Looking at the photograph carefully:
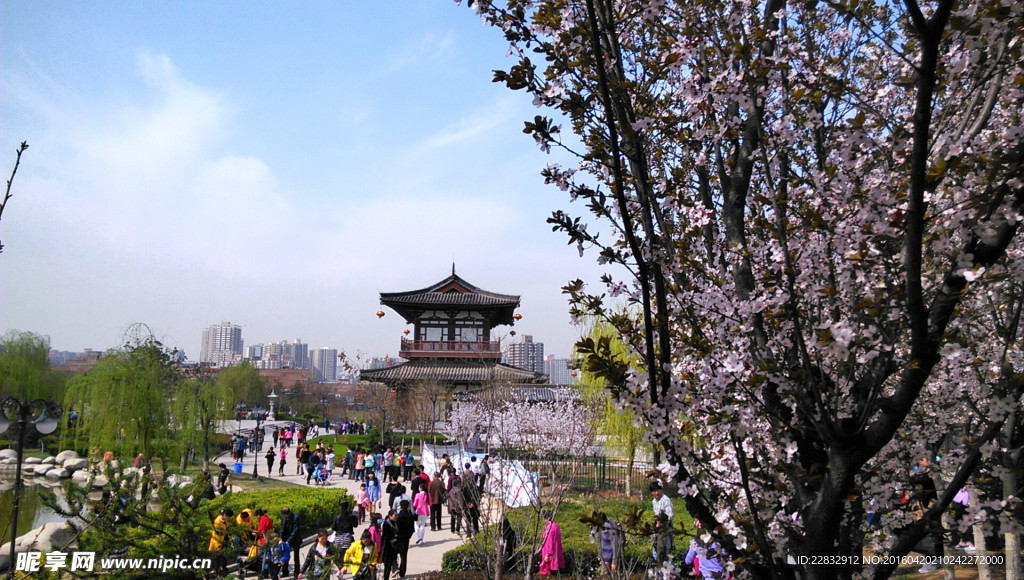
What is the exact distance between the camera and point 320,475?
62.7 ft

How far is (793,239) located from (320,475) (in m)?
18.5

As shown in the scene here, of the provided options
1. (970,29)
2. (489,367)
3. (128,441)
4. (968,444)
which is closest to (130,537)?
(968,444)

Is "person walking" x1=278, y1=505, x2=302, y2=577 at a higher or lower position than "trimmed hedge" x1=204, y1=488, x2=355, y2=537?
higher

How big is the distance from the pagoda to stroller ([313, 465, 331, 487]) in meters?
10.5

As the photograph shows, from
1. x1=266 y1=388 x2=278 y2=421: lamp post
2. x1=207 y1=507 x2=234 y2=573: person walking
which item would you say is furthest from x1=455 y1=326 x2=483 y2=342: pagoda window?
x1=266 y1=388 x2=278 y2=421: lamp post

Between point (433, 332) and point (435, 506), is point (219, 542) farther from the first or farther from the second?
point (433, 332)

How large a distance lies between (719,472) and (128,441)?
18318 millimetres

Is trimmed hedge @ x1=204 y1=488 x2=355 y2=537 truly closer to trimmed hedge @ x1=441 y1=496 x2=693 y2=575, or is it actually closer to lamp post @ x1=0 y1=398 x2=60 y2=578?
trimmed hedge @ x1=441 y1=496 x2=693 y2=575

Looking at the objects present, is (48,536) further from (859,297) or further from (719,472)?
(859,297)

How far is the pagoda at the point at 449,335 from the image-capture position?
30344 mm

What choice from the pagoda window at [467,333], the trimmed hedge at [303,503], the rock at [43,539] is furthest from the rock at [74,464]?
the pagoda window at [467,333]

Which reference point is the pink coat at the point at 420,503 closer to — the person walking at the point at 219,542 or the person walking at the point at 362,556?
the person walking at the point at 362,556

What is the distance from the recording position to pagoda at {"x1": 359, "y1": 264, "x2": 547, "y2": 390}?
99.6ft

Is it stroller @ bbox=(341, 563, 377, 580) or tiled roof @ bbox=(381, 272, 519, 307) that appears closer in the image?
stroller @ bbox=(341, 563, 377, 580)
